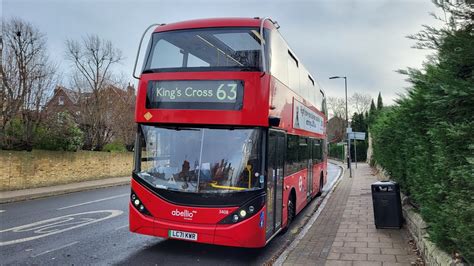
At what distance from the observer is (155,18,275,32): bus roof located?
23.2ft

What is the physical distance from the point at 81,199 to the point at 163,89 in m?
9.20

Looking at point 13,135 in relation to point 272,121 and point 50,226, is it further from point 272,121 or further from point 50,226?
point 272,121

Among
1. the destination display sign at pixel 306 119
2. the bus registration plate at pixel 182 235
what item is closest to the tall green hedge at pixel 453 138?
the bus registration plate at pixel 182 235

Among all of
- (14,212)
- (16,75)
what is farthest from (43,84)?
(14,212)

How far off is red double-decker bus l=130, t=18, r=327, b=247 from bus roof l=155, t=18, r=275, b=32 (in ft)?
0.06

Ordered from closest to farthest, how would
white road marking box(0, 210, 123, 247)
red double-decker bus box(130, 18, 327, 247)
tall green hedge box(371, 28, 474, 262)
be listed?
tall green hedge box(371, 28, 474, 262), red double-decker bus box(130, 18, 327, 247), white road marking box(0, 210, 123, 247)

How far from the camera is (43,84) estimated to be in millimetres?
18375

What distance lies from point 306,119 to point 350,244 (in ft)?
14.7

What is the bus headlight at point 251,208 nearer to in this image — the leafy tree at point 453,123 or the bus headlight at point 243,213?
the bus headlight at point 243,213

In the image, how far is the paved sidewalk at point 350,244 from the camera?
250 inches

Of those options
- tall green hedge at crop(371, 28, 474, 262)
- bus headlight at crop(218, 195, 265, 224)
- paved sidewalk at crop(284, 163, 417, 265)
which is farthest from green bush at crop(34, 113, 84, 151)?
tall green hedge at crop(371, 28, 474, 262)

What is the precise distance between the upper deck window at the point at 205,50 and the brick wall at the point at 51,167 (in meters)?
11.4

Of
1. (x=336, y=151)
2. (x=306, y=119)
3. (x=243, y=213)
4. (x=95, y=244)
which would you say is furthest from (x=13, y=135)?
(x=336, y=151)

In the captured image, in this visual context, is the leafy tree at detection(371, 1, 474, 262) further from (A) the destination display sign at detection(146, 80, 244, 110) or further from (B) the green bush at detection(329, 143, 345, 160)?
(B) the green bush at detection(329, 143, 345, 160)
